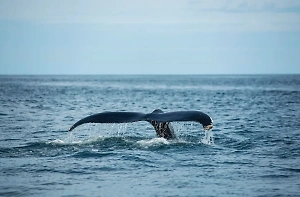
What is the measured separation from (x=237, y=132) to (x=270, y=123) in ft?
14.8

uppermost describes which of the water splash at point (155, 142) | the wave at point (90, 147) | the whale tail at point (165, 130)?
the whale tail at point (165, 130)

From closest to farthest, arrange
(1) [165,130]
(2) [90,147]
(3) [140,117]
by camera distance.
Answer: (3) [140,117]
(2) [90,147]
(1) [165,130]

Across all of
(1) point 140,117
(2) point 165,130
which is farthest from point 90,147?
(1) point 140,117

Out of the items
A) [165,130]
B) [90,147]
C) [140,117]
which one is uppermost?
[140,117]

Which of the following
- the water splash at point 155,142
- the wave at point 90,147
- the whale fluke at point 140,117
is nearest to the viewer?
the whale fluke at point 140,117

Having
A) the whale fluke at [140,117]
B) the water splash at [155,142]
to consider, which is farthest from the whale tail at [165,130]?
the whale fluke at [140,117]

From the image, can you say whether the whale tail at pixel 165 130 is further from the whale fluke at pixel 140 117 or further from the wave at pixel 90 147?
the whale fluke at pixel 140 117

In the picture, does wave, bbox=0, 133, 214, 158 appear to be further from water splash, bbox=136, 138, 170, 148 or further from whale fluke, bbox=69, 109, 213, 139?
whale fluke, bbox=69, 109, 213, 139

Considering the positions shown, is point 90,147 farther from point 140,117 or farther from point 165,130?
point 140,117

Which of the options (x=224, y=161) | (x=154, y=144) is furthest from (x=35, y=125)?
(x=224, y=161)

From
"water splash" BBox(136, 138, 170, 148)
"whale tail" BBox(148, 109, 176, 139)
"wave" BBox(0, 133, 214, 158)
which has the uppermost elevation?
"whale tail" BBox(148, 109, 176, 139)

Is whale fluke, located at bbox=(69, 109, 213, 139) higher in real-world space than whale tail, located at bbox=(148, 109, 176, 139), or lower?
higher

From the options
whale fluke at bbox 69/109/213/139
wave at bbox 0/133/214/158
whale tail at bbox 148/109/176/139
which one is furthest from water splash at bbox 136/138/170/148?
whale fluke at bbox 69/109/213/139

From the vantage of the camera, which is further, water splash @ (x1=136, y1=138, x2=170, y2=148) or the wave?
water splash @ (x1=136, y1=138, x2=170, y2=148)
